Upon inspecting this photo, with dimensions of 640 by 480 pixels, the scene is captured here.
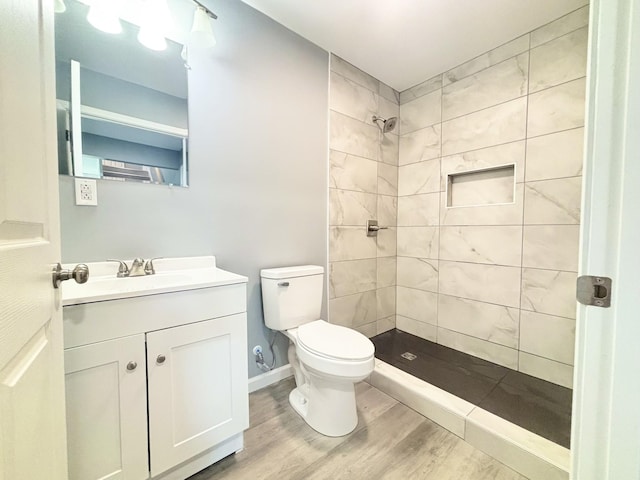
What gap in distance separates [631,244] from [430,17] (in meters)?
1.81

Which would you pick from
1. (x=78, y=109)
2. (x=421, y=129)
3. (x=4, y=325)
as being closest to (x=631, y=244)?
(x=4, y=325)

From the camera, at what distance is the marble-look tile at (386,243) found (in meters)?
2.29

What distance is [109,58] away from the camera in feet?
3.79

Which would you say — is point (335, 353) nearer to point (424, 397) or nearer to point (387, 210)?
point (424, 397)

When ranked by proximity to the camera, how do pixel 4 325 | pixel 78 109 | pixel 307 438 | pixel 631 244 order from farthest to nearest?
pixel 307 438 < pixel 78 109 < pixel 631 244 < pixel 4 325

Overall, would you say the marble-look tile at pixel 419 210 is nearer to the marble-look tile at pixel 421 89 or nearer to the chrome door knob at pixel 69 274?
the marble-look tile at pixel 421 89

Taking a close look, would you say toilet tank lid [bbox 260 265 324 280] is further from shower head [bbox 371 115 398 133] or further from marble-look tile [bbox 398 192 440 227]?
shower head [bbox 371 115 398 133]

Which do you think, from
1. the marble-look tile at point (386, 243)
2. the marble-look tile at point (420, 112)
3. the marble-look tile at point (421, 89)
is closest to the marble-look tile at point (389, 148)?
the marble-look tile at point (420, 112)

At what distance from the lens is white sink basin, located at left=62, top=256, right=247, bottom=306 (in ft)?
2.73

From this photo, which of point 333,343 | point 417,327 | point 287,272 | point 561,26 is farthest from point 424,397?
point 561,26

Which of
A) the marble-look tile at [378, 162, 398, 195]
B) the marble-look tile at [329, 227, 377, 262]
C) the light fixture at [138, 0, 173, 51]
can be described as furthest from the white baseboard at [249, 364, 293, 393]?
the light fixture at [138, 0, 173, 51]

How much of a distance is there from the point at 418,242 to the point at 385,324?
2.68ft

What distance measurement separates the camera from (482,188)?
197 centimetres

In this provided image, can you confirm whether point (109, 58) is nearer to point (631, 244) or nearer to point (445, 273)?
point (631, 244)
